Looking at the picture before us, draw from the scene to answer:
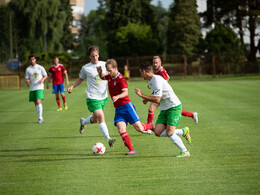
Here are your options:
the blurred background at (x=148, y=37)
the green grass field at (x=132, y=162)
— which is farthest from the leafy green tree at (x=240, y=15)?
the green grass field at (x=132, y=162)

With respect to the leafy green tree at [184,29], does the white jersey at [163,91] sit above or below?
below

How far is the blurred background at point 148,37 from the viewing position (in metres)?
41.3

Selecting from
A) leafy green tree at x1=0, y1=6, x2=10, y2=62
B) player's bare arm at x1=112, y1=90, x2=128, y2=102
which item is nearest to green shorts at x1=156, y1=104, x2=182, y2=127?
player's bare arm at x1=112, y1=90, x2=128, y2=102

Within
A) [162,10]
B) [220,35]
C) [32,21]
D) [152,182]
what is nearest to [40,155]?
[152,182]

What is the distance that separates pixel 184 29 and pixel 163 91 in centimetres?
6127

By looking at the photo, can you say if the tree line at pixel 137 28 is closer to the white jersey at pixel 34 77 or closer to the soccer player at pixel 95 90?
the white jersey at pixel 34 77

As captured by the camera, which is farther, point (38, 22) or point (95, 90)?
point (38, 22)

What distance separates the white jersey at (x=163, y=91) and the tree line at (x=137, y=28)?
3549 cm

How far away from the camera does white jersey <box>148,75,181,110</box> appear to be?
7.14 m

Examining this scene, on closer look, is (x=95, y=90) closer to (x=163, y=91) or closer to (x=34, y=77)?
(x=163, y=91)

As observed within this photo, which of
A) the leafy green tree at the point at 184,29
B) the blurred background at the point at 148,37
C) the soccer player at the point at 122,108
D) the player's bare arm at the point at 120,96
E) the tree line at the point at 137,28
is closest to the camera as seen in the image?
the player's bare arm at the point at 120,96

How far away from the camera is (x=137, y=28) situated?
2271 inches

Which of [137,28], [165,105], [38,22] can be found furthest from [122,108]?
[137,28]

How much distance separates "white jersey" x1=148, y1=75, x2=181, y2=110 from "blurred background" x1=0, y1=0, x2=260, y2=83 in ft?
95.9
